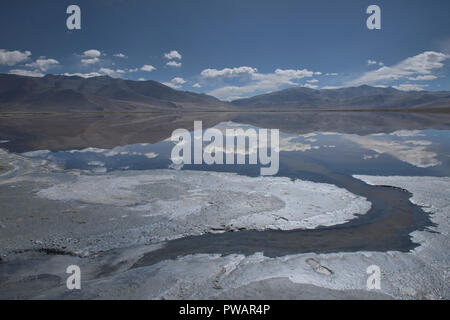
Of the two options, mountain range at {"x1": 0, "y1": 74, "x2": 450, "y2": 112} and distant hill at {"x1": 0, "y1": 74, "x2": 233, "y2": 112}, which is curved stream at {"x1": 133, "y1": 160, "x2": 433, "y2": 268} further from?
distant hill at {"x1": 0, "y1": 74, "x2": 233, "y2": 112}

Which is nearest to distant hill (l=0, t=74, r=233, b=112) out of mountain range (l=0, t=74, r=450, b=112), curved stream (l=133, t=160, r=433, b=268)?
mountain range (l=0, t=74, r=450, b=112)

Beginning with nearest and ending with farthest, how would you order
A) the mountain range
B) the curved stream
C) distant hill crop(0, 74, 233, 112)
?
the curved stream, distant hill crop(0, 74, 233, 112), the mountain range

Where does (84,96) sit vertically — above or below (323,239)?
above

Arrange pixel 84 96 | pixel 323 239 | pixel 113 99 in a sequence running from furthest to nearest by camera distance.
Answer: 1. pixel 113 99
2. pixel 84 96
3. pixel 323 239

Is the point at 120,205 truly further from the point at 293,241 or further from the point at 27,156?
the point at 27,156

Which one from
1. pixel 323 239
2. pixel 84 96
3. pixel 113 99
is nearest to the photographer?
pixel 323 239

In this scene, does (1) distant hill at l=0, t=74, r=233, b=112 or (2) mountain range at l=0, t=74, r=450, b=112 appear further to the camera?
(2) mountain range at l=0, t=74, r=450, b=112

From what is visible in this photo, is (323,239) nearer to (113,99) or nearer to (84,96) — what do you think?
(84,96)

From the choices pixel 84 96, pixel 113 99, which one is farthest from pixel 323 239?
pixel 113 99

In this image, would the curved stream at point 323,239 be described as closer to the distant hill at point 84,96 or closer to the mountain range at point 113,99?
the mountain range at point 113,99
